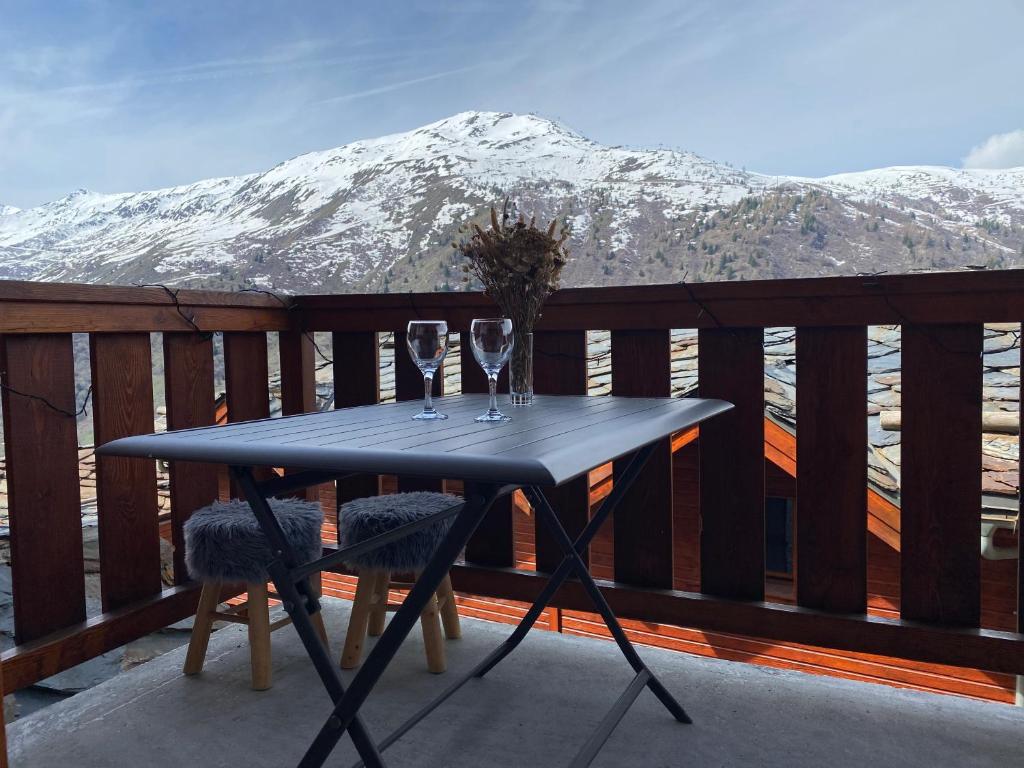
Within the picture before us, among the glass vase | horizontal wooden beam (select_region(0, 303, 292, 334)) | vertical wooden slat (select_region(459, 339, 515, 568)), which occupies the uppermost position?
horizontal wooden beam (select_region(0, 303, 292, 334))

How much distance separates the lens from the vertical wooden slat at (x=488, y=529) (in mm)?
2693

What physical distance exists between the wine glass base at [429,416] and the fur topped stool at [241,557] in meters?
0.55

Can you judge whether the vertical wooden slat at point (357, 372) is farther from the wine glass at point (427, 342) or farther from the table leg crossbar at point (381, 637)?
the table leg crossbar at point (381, 637)

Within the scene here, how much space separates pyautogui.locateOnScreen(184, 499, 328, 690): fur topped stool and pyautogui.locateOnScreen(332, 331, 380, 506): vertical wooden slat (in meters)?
0.62

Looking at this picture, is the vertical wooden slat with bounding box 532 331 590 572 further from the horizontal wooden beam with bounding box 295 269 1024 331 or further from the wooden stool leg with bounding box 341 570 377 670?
the wooden stool leg with bounding box 341 570 377 670

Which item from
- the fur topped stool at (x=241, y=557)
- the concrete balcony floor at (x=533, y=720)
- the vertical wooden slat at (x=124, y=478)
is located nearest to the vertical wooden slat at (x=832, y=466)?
the concrete balcony floor at (x=533, y=720)

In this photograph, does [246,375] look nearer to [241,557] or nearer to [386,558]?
[241,557]

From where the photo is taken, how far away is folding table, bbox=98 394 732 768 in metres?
→ 1.08

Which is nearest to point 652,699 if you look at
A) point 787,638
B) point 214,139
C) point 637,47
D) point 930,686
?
point 787,638

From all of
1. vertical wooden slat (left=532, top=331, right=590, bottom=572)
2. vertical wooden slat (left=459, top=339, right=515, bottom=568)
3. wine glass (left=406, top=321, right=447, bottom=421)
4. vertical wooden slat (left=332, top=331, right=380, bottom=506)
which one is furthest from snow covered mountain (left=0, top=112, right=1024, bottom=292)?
wine glass (left=406, top=321, right=447, bottom=421)

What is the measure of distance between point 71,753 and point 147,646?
39.5 inches

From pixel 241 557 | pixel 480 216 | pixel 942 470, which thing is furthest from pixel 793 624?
pixel 480 216

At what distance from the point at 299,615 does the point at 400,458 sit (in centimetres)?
43

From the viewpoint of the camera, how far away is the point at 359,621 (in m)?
2.30
